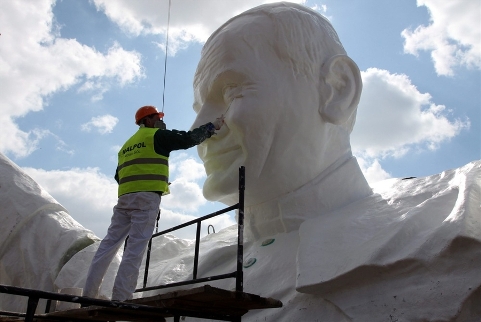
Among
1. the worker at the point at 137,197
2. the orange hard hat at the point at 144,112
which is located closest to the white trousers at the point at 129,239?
the worker at the point at 137,197

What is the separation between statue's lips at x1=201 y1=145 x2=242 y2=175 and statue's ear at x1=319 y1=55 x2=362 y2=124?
0.74 m

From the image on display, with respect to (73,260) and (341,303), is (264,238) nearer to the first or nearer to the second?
(341,303)

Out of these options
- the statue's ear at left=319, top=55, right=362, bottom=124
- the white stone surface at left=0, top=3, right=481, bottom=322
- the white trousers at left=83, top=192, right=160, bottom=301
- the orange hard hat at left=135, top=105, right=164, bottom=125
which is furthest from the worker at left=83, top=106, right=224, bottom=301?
the statue's ear at left=319, top=55, right=362, bottom=124

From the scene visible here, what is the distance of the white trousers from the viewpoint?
3.09 m

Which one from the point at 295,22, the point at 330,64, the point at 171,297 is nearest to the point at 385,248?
the point at 171,297

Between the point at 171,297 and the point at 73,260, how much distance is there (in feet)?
9.98

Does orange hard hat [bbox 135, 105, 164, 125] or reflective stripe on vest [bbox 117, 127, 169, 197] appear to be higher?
orange hard hat [bbox 135, 105, 164, 125]

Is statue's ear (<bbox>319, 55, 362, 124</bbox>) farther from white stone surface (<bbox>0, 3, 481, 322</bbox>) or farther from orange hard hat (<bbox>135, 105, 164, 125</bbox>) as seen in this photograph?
orange hard hat (<bbox>135, 105, 164, 125</bbox>)

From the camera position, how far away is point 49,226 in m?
5.52

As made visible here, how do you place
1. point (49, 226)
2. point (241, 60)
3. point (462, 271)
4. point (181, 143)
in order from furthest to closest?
point (49, 226)
point (241, 60)
point (181, 143)
point (462, 271)

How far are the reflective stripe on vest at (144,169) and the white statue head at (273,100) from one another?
0.78m

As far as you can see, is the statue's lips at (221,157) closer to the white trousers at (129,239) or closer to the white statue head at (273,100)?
the white statue head at (273,100)

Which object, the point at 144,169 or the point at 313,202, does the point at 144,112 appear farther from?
the point at 313,202

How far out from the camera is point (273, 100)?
3.93 metres
